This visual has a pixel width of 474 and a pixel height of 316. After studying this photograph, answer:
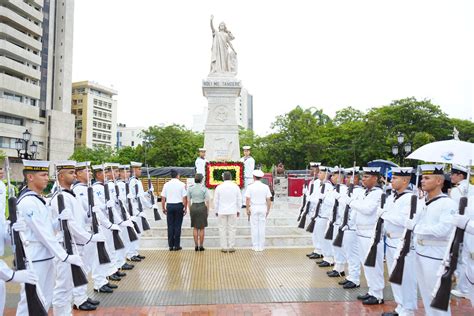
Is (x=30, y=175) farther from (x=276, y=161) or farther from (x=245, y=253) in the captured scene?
(x=276, y=161)

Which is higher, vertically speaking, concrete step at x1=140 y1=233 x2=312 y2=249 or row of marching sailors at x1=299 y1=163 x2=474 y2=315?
row of marching sailors at x1=299 y1=163 x2=474 y2=315

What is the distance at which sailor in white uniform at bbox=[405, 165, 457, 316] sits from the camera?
4.87m

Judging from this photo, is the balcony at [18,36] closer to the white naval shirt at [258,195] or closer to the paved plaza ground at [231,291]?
the white naval shirt at [258,195]

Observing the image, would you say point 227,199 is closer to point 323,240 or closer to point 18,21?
point 323,240

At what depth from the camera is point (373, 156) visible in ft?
126

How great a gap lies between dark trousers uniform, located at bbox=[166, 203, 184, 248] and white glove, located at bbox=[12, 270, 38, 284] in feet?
23.2

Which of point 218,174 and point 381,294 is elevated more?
point 218,174

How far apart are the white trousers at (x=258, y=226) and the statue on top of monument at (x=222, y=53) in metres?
9.37

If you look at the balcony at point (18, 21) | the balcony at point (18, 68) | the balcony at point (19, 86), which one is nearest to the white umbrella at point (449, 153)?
the balcony at point (19, 86)

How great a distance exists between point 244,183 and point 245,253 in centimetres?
567

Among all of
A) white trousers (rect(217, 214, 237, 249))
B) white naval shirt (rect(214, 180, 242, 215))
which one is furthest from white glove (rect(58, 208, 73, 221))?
white trousers (rect(217, 214, 237, 249))

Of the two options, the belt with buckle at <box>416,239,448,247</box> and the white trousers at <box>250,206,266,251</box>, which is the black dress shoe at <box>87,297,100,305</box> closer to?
the belt with buckle at <box>416,239,448,247</box>

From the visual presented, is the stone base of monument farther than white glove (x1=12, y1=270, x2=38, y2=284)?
Yes

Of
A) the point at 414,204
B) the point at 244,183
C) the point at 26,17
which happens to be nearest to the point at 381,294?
the point at 414,204
